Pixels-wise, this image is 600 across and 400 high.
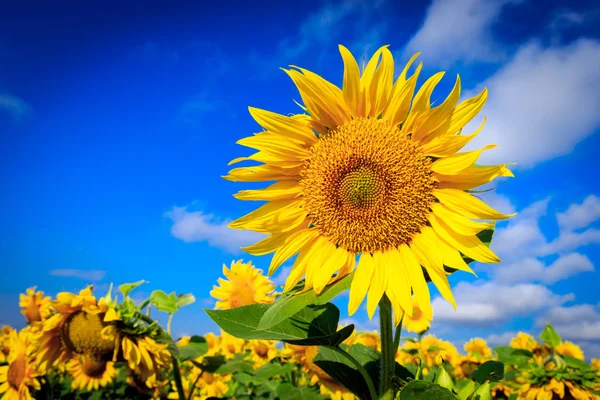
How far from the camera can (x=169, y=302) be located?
4.64 meters

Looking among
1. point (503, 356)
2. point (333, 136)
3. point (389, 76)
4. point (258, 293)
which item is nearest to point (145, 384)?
point (258, 293)

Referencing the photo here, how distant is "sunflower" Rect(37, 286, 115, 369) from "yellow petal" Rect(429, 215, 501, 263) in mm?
3168

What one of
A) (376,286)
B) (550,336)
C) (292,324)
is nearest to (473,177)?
(376,286)

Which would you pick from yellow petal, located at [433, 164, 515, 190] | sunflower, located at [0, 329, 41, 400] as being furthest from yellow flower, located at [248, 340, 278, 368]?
yellow petal, located at [433, 164, 515, 190]

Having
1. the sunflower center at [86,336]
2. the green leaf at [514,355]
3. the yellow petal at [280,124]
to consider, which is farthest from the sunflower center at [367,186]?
the green leaf at [514,355]

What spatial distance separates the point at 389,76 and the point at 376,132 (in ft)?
0.97

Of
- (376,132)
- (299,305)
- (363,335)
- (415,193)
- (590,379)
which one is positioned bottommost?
(299,305)

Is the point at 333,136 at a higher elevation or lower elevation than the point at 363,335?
lower

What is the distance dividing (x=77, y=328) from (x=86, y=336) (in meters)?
0.14

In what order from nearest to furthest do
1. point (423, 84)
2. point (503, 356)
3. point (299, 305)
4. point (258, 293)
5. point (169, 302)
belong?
1. point (299, 305)
2. point (423, 84)
3. point (169, 302)
4. point (503, 356)
5. point (258, 293)

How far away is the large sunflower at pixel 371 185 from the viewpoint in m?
2.38

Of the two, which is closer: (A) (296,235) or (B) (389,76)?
(B) (389,76)

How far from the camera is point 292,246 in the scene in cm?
262

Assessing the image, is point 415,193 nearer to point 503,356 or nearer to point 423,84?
point 423,84
